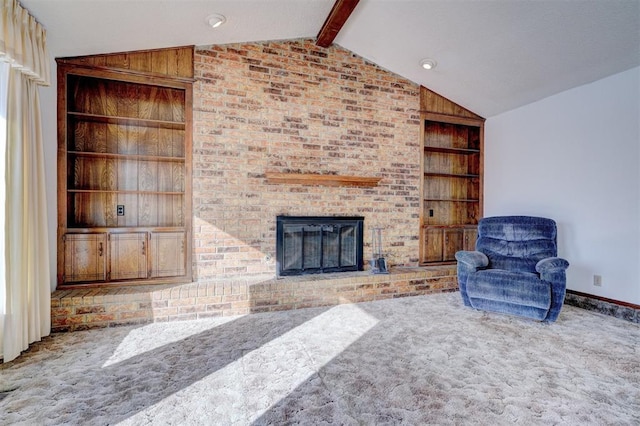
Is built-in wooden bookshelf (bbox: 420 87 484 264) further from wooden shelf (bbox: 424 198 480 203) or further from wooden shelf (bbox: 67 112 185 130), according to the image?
wooden shelf (bbox: 67 112 185 130)

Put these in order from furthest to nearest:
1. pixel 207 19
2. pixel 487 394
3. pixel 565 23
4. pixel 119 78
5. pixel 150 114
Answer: pixel 150 114, pixel 119 78, pixel 207 19, pixel 565 23, pixel 487 394

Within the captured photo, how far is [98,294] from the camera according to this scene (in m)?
2.93

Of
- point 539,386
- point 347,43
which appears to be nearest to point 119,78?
point 347,43

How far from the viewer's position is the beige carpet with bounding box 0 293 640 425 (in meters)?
1.68

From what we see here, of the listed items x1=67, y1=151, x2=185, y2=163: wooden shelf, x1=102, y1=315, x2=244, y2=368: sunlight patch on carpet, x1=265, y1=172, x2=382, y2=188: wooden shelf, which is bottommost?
x1=102, y1=315, x2=244, y2=368: sunlight patch on carpet

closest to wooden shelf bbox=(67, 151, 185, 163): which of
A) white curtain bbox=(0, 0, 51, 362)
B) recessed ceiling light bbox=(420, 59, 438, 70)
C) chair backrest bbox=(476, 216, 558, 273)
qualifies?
white curtain bbox=(0, 0, 51, 362)

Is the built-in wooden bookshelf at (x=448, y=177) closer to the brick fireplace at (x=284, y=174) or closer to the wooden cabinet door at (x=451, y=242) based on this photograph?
the wooden cabinet door at (x=451, y=242)

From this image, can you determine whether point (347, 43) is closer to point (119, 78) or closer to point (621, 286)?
point (119, 78)

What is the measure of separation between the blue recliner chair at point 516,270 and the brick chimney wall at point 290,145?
100cm

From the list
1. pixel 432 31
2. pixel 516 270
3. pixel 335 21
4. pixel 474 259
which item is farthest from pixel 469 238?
pixel 335 21

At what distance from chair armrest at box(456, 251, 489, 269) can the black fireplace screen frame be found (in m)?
1.21

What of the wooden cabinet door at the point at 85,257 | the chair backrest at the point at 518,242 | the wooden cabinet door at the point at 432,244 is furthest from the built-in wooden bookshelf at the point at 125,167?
the chair backrest at the point at 518,242

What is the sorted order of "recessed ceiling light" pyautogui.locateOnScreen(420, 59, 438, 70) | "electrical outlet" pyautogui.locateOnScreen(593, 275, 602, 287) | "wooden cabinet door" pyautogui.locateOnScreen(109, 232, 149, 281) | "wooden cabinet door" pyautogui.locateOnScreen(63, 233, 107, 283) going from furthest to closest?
1. "recessed ceiling light" pyautogui.locateOnScreen(420, 59, 438, 70)
2. "electrical outlet" pyautogui.locateOnScreen(593, 275, 602, 287)
3. "wooden cabinet door" pyautogui.locateOnScreen(109, 232, 149, 281)
4. "wooden cabinet door" pyautogui.locateOnScreen(63, 233, 107, 283)

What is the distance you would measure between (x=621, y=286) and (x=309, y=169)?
139 inches
